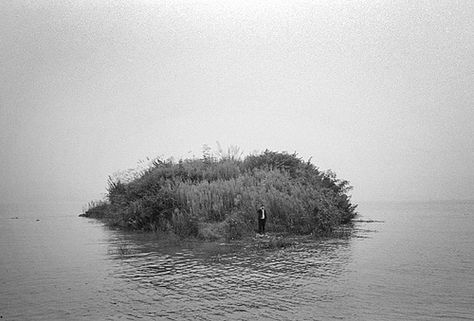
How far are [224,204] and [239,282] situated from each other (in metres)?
11.5

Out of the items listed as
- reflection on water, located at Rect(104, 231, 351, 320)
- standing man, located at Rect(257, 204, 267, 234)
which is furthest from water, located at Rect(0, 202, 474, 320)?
standing man, located at Rect(257, 204, 267, 234)

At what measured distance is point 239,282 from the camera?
30.0 ft

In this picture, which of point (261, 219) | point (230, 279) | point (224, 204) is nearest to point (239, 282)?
point (230, 279)

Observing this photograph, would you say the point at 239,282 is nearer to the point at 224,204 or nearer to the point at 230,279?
the point at 230,279

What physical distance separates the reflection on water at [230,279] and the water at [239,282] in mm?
17

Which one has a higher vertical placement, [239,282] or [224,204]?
[224,204]

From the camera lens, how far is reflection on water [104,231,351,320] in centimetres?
725

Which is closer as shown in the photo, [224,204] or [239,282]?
[239,282]

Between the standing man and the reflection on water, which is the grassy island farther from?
the reflection on water

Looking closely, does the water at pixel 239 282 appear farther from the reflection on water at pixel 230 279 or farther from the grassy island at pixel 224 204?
the grassy island at pixel 224 204

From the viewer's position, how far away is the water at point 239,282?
23.2 ft

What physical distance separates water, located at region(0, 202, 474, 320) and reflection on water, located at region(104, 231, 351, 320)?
0.06 feet

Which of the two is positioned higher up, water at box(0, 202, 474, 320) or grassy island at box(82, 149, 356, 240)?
grassy island at box(82, 149, 356, 240)

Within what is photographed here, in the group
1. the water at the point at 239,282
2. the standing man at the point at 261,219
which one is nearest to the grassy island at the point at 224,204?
the standing man at the point at 261,219
